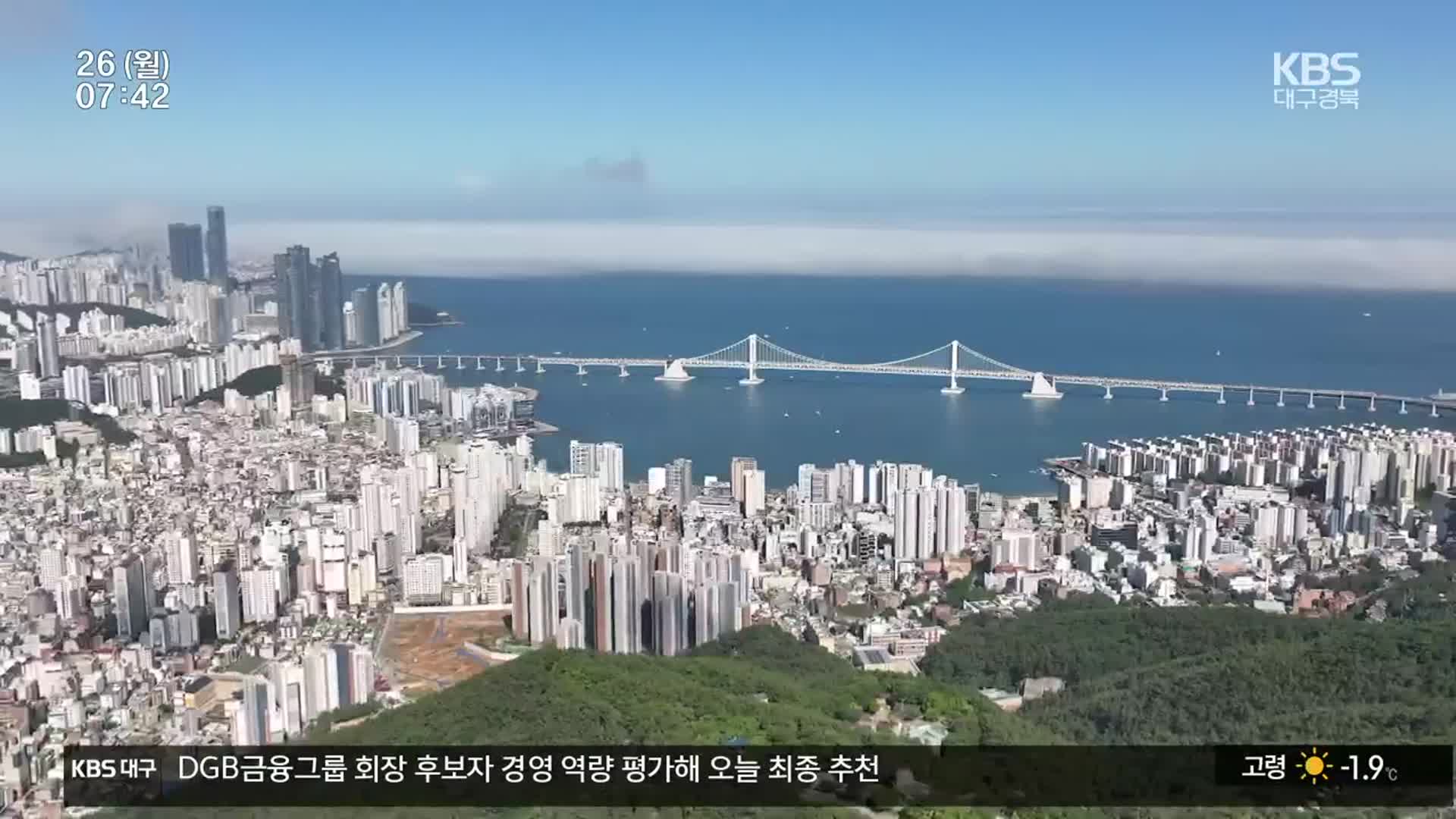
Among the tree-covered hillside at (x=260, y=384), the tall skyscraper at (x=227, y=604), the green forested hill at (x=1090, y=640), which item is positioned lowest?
the green forested hill at (x=1090, y=640)

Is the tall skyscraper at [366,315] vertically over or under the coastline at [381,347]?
over

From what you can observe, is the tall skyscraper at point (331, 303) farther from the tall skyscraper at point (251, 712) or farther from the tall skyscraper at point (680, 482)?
the tall skyscraper at point (251, 712)

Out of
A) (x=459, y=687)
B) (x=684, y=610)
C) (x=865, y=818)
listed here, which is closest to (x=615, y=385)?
(x=684, y=610)

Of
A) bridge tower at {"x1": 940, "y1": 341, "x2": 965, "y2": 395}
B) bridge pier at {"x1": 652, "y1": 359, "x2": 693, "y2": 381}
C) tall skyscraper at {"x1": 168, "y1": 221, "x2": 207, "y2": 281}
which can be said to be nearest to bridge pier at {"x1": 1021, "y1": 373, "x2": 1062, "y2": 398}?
bridge tower at {"x1": 940, "y1": 341, "x2": 965, "y2": 395}

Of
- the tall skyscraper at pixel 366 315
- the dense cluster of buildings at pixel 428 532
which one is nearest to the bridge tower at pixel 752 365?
the dense cluster of buildings at pixel 428 532

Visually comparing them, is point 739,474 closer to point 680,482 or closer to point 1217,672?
point 680,482

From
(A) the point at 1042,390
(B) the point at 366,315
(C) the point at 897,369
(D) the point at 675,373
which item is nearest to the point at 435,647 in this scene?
(B) the point at 366,315

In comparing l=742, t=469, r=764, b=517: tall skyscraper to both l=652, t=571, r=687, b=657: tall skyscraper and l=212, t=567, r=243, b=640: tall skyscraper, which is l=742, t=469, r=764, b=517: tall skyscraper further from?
l=212, t=567, r=243, b=640: tall skyscraper
